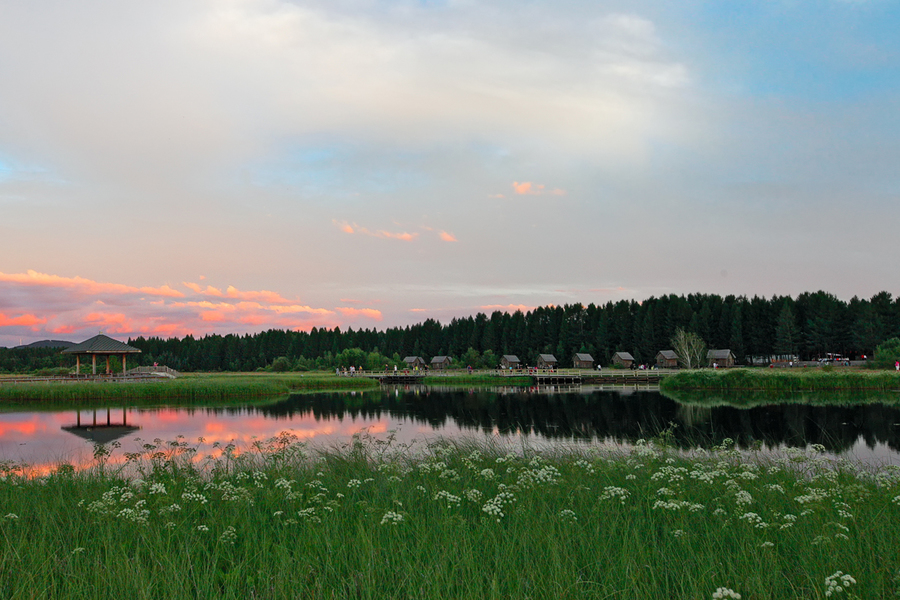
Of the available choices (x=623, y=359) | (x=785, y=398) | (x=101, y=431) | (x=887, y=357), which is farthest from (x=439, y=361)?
(x=101, y=431)

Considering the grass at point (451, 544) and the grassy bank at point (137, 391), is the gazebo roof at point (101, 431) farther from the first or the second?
the grass at point (451, 544)

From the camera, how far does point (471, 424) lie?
32.7m

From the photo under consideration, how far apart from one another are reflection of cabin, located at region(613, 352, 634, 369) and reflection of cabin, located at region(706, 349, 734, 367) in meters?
13.0

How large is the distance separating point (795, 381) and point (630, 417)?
81.7ft

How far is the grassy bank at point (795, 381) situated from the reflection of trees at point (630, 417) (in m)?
9.99

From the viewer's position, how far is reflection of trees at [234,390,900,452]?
24.5m

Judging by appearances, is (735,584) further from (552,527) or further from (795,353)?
(795,353)

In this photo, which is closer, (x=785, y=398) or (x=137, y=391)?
(x=785, y=398)

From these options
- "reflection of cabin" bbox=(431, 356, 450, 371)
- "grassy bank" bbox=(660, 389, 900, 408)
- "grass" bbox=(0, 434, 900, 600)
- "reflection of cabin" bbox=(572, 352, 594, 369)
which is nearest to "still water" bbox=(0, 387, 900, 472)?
"grassy bank" bbox=(660, 389, 900, 408)

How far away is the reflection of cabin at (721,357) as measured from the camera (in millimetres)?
92750

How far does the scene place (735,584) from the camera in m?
4.82

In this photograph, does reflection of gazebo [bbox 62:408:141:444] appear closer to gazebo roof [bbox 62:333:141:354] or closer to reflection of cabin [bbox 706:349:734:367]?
gazebo roof [bbox 62:333:141:354]

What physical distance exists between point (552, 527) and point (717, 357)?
9716 centimetres

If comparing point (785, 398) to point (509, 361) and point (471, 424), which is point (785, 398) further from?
point (509, 361)
